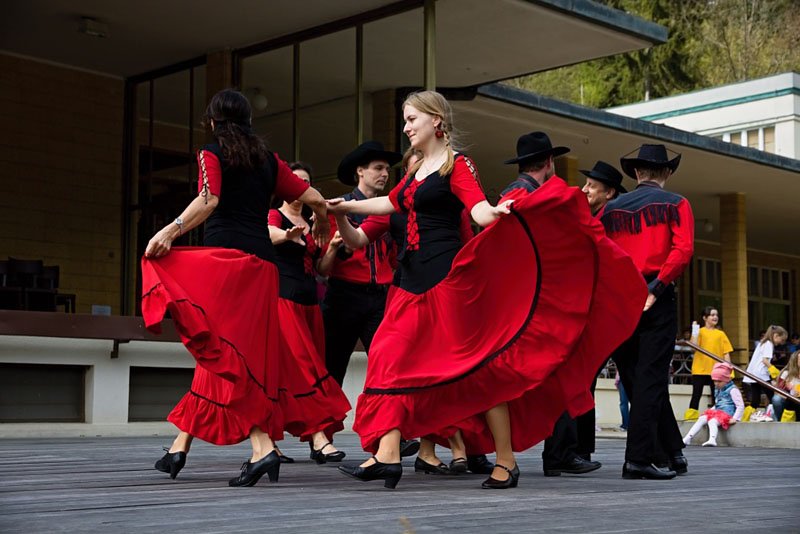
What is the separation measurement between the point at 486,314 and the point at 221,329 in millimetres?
1210

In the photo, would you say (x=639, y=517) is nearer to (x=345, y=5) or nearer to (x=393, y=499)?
(x=393, y=499)

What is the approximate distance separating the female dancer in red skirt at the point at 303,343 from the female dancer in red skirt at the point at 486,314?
0.89 metres

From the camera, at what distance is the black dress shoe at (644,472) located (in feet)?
19.8

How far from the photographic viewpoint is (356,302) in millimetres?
7188

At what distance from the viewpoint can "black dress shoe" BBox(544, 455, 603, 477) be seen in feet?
20.5

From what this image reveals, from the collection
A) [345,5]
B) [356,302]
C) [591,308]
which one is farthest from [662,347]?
[345,5]

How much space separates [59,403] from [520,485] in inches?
252

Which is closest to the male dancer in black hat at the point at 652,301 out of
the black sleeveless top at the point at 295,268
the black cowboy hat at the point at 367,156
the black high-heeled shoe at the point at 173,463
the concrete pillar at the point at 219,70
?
the black cowboy hat at the point at 367,156

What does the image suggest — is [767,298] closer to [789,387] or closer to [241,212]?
[789,387]

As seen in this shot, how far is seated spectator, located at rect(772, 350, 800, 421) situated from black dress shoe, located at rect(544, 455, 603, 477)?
295 inches

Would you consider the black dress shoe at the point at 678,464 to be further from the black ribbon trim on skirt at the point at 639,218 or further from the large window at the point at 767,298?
the large window at the point at 767,298

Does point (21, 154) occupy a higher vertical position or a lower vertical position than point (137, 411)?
higher

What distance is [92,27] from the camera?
→ 14.0m

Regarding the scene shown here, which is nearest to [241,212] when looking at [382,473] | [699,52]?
[382,473]
